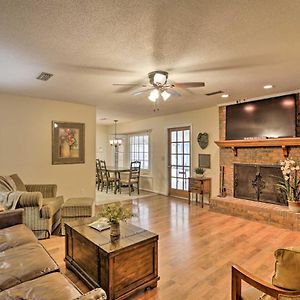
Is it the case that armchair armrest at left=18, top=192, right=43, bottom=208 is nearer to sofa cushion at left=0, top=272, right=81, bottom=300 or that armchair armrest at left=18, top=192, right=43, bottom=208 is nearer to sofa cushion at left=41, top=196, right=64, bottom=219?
sofa cushion at left=41, top=196, right=64, bottom=219

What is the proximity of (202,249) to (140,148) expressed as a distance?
18.8ft

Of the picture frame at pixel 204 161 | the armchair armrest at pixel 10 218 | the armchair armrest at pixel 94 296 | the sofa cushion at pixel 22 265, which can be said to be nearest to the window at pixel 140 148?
the picture frame at pixel 204 161

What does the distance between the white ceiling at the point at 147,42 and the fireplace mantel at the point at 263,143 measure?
102cm

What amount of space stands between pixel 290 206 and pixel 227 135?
2.04 meters

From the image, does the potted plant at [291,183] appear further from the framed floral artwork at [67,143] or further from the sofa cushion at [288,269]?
the framed floral artwork at [67,143]

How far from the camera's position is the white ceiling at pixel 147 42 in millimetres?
1802

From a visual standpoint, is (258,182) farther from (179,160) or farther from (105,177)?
(105,177)

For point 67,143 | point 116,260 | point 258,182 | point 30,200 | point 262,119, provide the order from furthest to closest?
point 67,143, point 258,182, point 262,119, point 30,200, point 116,260

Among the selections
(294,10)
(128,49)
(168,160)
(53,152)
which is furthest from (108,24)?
(168,160)

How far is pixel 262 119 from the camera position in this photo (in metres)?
4.80

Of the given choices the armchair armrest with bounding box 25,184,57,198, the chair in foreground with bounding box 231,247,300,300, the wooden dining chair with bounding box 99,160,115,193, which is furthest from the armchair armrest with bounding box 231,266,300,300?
the wooden dining chair with bounding box 99,160,115,193

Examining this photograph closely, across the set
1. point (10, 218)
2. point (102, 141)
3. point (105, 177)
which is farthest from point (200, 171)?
point (102, 141)

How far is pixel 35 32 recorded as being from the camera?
2133 millimetres

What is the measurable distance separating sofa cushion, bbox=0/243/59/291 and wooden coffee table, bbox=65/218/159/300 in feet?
1.31
